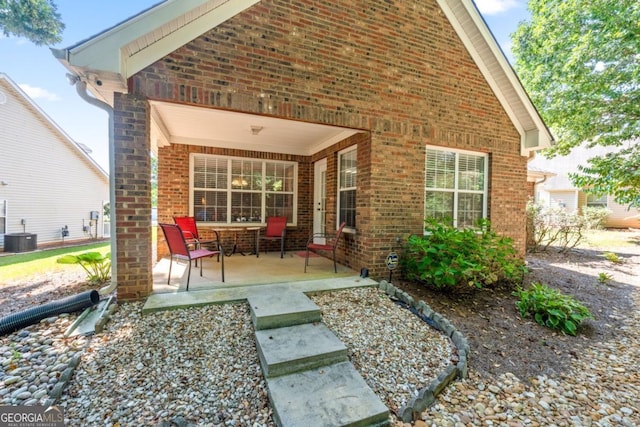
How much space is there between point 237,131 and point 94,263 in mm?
3644

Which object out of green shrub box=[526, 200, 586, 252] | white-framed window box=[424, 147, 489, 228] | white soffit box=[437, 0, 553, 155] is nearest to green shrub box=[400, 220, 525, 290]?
white-framed window box=[424, 147, 489, 228]

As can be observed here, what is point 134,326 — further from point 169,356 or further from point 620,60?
point 620,60

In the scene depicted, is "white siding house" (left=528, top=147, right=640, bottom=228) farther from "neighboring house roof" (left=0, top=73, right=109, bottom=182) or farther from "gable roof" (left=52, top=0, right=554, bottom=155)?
"neighboring house roof" (left=0, top=73, right=109, bottom=182)

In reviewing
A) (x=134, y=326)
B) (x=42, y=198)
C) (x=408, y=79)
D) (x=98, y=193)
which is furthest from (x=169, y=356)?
(x=98, y=193)

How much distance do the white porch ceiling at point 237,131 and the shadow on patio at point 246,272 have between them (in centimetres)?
271

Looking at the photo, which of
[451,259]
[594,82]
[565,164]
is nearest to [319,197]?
[451,259]

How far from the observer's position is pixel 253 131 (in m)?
6.04

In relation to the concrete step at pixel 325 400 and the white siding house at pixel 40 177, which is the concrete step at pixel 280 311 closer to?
the concrete step at pixel 325 400

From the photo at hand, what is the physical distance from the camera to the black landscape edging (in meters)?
2.31

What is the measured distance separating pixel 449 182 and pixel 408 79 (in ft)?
7.61

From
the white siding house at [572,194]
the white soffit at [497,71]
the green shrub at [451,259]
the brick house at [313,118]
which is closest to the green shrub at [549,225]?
the brick house at [313,118]

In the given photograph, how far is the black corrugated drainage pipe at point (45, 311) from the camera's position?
3.02m

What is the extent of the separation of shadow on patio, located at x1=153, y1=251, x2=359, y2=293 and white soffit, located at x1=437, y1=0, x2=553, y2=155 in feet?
16.7
